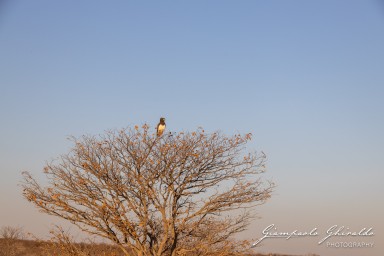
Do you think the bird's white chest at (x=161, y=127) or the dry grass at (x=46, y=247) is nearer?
the bird's white chest at (x=161, y=127)

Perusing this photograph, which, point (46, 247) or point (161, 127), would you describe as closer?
point (161, 127)

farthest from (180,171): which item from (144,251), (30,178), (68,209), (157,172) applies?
(30,178)

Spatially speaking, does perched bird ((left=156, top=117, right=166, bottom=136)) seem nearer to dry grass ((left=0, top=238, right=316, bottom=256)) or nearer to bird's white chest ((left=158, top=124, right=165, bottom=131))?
bird's white chest ((left=158, top=124, right=165, bottom=131))

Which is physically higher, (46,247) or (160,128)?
(160,128)

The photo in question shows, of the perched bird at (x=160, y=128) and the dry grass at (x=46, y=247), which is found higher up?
the perched bird at (x=160, y=128)

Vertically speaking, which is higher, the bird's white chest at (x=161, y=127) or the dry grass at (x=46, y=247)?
the bird's white chest at (x=161, y=127)

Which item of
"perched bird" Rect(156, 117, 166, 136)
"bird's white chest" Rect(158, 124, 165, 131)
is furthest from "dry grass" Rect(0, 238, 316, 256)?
"bird's white chest" Rect(158, 124, 165, 131)

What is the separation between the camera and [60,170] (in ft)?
55.3

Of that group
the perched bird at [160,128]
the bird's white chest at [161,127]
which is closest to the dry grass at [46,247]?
the perched bird at [160,128]

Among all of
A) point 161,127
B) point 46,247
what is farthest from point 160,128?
point 46,247

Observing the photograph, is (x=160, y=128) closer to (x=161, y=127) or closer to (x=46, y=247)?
(x=161, y=127)

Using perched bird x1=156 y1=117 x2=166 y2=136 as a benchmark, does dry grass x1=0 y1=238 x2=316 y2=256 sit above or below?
below

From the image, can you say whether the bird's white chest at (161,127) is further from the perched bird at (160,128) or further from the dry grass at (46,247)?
the dry grass at (46,247)

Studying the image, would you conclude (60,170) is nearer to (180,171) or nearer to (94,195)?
(94,195)
